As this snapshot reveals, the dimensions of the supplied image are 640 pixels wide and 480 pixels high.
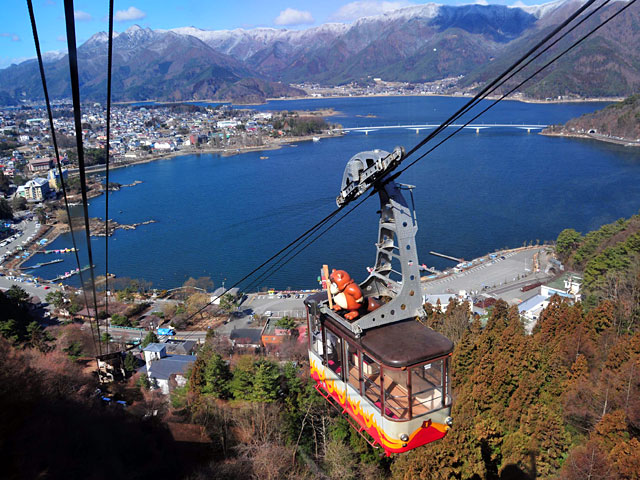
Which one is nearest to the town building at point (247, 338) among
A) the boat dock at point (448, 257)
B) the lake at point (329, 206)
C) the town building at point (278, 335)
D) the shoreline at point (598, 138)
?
the town building at point (278, 335)

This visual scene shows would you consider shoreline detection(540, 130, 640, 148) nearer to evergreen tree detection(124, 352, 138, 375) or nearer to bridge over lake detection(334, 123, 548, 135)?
bridge over lake detection(334, 123, 548, 135)

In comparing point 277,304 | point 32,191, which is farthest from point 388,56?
point 277,304

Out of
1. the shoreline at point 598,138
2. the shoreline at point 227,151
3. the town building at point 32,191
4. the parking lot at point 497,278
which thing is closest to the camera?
the parking lot at point 497,278

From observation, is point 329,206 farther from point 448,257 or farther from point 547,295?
point 547,295

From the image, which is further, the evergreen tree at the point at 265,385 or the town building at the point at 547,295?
the town building at the point at 547,295

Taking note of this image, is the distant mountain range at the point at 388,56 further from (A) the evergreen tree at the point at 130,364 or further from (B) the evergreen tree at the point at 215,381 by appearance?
(B) the evergreen tree at the point at 215,381
